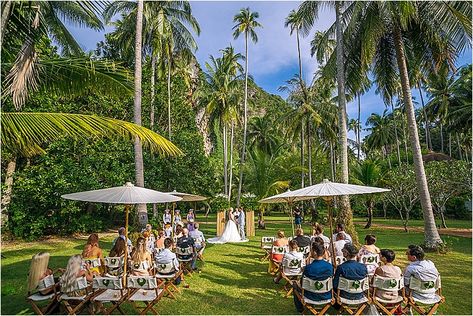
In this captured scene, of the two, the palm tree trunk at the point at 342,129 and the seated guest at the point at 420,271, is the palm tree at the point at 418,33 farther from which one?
the seated guest at the point at 420,271

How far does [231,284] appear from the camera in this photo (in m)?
7.65

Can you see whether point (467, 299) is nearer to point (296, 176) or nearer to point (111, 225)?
point (111, 225)

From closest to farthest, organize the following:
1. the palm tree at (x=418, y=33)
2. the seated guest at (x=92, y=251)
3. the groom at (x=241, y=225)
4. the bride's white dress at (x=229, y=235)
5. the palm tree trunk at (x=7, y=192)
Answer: the seated guest at (x=92, y=251), the palm tree at (x=418, y=33), the palm tree trunk at (x=7, y=192), the bride's white dress at (x=229, y=235), the groom at (x=241, y=225)

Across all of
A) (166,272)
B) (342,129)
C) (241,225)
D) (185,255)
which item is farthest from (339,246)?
(241,225)

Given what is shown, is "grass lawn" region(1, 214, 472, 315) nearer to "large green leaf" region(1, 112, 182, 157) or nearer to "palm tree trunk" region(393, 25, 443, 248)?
"palm tree trunk" region(393, 25, 443, 248)

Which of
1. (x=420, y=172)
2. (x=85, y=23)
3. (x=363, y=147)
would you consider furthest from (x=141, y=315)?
(x=363, y=147)

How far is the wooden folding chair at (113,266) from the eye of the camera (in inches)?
269

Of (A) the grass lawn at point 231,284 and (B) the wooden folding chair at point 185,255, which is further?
(B) the wooden folding chair at point 185,255

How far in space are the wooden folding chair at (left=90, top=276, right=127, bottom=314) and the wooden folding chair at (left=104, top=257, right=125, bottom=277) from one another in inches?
47.6

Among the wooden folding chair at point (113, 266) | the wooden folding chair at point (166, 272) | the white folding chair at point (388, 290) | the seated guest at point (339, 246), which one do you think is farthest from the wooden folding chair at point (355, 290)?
the wooden folding chair at point (113, 266)

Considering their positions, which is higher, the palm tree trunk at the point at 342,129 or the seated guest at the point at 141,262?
the palm tree trunk at the point at 342,129

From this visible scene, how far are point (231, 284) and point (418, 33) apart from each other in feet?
41.4

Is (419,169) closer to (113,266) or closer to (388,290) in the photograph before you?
(388,290)

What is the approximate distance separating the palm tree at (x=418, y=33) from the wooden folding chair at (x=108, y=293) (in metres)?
11.2
